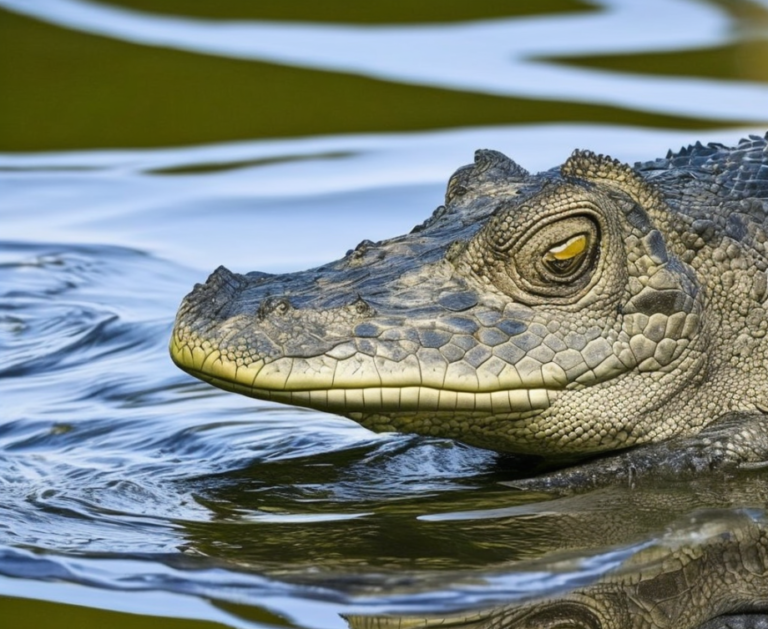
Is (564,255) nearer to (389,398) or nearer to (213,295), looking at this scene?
(389,398)

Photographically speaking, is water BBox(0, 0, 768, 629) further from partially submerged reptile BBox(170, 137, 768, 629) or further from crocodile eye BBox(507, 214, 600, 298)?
crocodile eye BBox(507, 214, 600, 298)

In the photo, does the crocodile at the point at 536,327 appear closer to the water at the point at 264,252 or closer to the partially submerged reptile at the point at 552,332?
the partially submerged reptile at the point at 552,332

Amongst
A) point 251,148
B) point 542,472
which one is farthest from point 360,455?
point 251,148

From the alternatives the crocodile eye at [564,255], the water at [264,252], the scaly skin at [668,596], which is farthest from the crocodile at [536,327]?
the scaly skin at [668,596]

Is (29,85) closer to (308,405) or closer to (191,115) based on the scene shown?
(191,115)

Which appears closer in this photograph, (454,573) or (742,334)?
(454,573)

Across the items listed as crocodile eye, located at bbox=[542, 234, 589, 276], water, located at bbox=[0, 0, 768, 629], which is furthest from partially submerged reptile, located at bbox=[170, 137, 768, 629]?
water, located at bbox=[0, 0, 768, 629]

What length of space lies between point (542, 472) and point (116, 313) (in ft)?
11.3

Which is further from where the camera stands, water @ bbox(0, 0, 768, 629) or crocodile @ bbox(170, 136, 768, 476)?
crocodile @ bbox(170, 136, 768, 476)

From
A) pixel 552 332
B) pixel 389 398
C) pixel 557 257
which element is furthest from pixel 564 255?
pixel 389 398

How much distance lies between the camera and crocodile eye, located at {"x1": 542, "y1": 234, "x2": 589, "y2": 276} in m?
5.93

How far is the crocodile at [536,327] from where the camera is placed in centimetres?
563

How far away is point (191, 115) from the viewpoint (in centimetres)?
1380

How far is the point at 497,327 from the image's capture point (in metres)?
5.84
